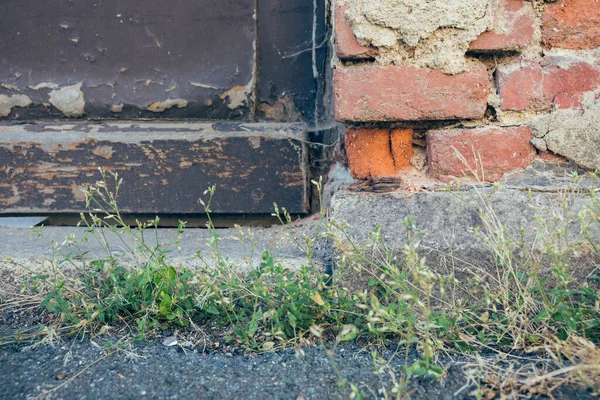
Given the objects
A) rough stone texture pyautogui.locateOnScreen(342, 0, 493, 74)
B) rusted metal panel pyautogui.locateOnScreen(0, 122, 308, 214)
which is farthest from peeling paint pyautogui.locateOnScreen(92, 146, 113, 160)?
rough stone texture pyautogui.locateOnScreen(342, 0, 493, 74)

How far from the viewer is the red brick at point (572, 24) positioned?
1.40 meters

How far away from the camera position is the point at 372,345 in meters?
1.15

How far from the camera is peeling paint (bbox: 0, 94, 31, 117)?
200 cm

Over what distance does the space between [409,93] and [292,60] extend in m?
0.66

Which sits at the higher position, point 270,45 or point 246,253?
point 270,45

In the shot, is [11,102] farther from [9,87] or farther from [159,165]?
[159,165]

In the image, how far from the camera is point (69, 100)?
1.98 meters

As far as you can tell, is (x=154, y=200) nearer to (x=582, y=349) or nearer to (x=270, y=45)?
(x=270, y=45)

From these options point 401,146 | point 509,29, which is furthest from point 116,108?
point 509,29

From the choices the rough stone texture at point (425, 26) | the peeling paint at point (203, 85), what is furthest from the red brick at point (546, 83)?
the peeling paint at point (203, 85)

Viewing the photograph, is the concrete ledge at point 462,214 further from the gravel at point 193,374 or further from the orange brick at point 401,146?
the gravel at point 193,374

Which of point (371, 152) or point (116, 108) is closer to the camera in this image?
point (371, 152)

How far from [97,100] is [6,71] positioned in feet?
1.17

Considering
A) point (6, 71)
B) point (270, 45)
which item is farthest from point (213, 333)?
point (6, 71)
